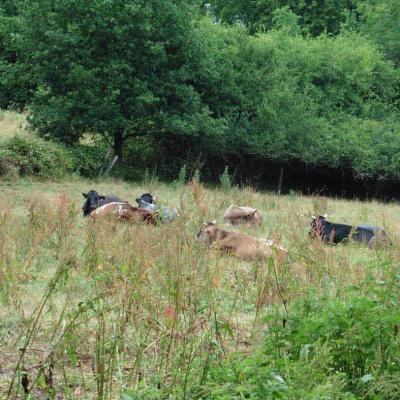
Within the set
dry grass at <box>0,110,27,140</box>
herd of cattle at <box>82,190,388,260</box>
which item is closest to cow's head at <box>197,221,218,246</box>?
herd of cattle at <box>82,190,388,260</box>

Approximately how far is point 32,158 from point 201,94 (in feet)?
22.5

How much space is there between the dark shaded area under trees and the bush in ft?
5.25

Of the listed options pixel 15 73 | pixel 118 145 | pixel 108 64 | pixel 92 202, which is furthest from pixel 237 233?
pixel 15 73

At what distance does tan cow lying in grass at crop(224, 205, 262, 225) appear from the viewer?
12695mm

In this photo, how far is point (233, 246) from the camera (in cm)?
873

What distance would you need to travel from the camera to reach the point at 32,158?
1941 cm

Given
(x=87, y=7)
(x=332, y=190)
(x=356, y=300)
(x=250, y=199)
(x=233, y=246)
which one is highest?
(x=87, y=7)

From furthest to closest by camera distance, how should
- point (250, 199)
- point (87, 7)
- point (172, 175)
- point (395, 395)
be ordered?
point (172, 175), point (87, 7), point (250, 199), point (395, 395)

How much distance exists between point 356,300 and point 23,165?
16234 mm

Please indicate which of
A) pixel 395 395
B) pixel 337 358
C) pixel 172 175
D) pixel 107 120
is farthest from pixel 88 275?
pixel 172 175

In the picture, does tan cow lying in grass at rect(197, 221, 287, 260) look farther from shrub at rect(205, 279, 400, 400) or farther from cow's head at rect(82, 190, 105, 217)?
cow's head at rect(82, 190, 105, 217)

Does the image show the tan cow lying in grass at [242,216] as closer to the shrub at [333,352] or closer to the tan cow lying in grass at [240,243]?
the tan cow lying in grass at [240,243]

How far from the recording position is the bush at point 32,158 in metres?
18.9

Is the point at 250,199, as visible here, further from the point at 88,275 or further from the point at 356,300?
the point at 356,300
